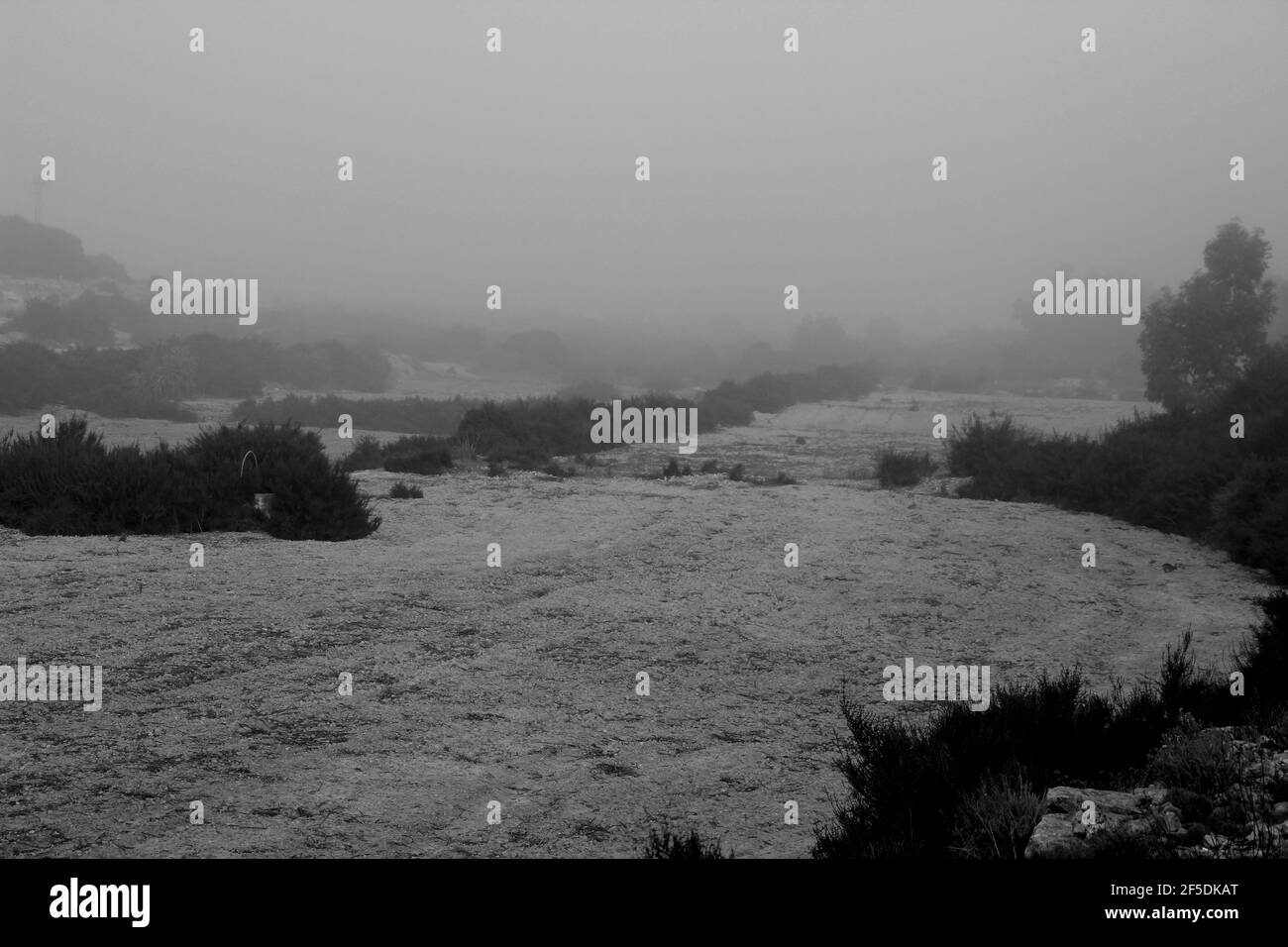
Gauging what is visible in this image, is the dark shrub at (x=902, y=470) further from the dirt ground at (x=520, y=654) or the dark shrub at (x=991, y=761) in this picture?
the dark shrub at (x=991, y=761)

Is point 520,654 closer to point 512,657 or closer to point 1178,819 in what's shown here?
point 512,657

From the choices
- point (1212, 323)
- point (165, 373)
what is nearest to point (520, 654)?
point (1212, 323)

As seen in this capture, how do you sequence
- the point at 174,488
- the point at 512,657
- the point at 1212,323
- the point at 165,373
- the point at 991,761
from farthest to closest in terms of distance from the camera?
the point at 165,373, the point at 1212,323, the point at 174,488, the point at 512,657, the point at 991,761

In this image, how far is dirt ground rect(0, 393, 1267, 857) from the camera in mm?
4258

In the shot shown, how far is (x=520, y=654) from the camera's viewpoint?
266 inches

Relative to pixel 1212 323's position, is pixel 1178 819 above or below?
below

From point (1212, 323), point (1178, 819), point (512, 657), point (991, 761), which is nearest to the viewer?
point (1178, 819)

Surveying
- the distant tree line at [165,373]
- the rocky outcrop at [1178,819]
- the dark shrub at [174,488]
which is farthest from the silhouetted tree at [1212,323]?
the distant tree line at [165,373]

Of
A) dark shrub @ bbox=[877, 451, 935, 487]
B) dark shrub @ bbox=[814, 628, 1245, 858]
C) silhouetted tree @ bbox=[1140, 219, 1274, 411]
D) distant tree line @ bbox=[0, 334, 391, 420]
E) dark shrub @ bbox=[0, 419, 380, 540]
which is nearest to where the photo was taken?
dark shrub @ bbox=[814, 628, 1245, 858]

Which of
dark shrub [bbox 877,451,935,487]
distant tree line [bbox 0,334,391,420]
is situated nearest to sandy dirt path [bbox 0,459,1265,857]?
dark shrub [bbox 877,451,935,487]

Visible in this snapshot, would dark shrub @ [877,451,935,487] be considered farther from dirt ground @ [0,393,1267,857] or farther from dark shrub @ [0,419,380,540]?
dark shrub @ [0,419,380,540]

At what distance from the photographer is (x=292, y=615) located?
707cm
